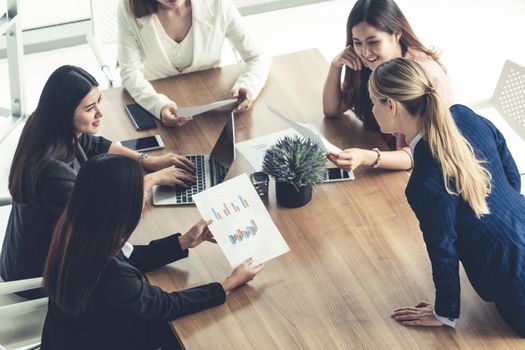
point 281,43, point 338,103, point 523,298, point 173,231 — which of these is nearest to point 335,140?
point 338,103

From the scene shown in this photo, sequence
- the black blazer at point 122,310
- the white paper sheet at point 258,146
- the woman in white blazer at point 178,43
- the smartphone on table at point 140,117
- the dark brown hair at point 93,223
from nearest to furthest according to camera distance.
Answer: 1. the dark brown hair at point 93,223
2. the black blazer at point 122,310
3. the white paper sheet at point 258,146
4. the smartphone on table at point 140,117
5. the woman in white blazer at point 178,43

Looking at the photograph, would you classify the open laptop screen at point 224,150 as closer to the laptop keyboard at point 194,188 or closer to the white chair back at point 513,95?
the laptop keyboard at point 194,188

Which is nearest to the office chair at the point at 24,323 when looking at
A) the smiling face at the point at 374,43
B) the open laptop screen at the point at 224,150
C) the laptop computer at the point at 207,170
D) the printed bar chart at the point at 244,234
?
the laptop computer at the point at 207,170

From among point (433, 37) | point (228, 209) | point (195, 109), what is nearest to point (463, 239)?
point (228, 209)

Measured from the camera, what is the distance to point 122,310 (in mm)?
2070

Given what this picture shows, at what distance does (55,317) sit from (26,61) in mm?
2907

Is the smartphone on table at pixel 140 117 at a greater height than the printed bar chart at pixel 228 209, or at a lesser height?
lesser

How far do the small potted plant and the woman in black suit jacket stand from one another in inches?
11.3

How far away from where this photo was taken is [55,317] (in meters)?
2.12

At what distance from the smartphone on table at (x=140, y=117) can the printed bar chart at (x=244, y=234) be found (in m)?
0.74

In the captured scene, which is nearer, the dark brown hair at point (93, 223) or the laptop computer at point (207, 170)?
the dark brown hair at point (93, 223)

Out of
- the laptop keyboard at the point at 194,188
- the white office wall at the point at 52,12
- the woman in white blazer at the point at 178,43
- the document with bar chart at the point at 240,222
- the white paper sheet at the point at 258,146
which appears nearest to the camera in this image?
the document with bar chart at the point at 240,222

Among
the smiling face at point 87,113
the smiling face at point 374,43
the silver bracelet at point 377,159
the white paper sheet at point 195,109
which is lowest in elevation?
the white paper sheet at point 195,109

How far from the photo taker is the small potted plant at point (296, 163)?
7.62ft
